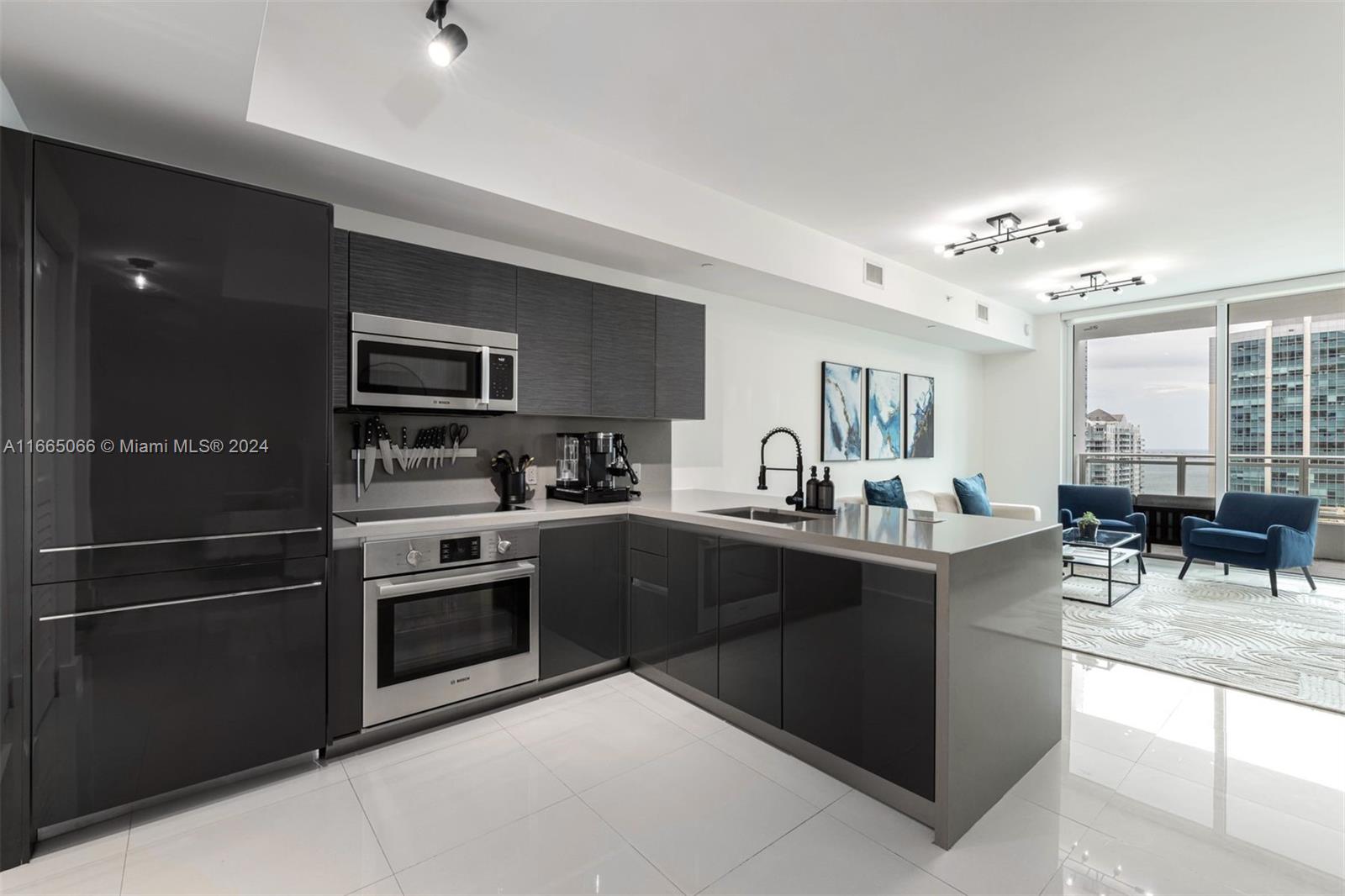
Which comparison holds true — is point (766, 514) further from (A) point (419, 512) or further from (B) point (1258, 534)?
(B) point (1258, 534)

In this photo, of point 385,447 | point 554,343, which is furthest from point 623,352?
point 385,447

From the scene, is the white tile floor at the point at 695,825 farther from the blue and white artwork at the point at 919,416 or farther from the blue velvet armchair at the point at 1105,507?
the blue and white artwork at the point at 919,416

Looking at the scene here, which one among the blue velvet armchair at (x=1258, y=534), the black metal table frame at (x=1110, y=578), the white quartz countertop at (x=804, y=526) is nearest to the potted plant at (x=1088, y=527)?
the black metal table frame at (x=1110, y=578)

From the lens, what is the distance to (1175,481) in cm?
648

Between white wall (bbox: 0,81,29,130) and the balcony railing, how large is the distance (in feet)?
28.2

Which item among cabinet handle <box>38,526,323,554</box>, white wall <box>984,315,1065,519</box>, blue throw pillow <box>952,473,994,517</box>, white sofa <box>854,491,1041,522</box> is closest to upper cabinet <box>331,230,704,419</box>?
cabinet handle <box>38,526,323,554</box>

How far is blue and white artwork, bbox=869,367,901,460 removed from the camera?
582 centimetres

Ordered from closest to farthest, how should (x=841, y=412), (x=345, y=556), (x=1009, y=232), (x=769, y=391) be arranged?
1. (x=345, y=556)
2. (x=1009, y=232)
3. (x=769, y=391)
4. (x=841, y=412)

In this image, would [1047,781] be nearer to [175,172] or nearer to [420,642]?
[420,642]

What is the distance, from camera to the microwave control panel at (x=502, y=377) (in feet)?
9.60

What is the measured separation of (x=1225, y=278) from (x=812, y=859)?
655 cm

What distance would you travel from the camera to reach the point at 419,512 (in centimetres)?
283

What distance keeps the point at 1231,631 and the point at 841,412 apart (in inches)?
120

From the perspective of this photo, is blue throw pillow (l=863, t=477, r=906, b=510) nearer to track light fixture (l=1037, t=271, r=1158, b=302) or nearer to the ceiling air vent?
the ceiling air vent
